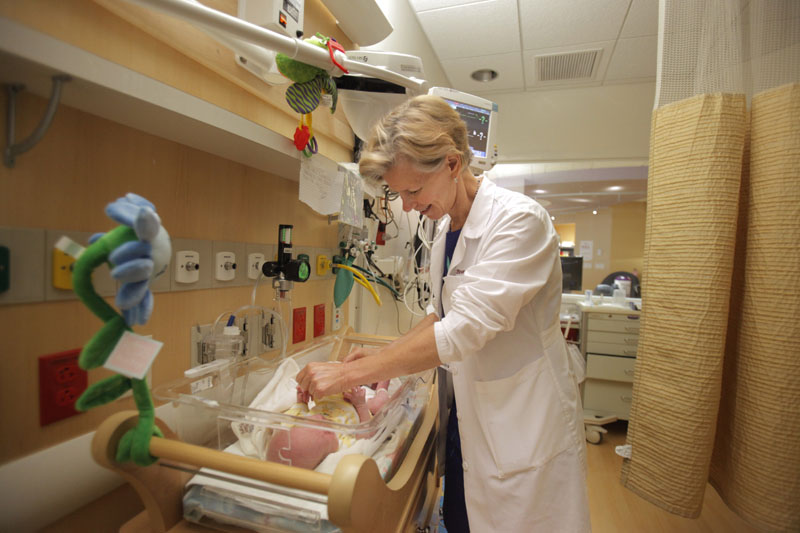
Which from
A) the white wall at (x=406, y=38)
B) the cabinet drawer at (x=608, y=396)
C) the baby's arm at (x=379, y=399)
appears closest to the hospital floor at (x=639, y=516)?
the cabinet drawer at (x=608, y=396)

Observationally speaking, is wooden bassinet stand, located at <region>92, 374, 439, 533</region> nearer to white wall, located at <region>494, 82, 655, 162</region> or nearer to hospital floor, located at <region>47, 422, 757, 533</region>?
→ hospital floor, located at <region>47, 422, 757, 533</region>

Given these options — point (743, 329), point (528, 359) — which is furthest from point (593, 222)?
point (528, 359)

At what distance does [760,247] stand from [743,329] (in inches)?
10.9

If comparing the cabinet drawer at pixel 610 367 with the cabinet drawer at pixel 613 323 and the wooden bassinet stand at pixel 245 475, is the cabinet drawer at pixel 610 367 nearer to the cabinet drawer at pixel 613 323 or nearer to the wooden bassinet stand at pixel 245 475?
the cabinet drawer at pixel 613 323

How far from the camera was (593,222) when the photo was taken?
4.18m

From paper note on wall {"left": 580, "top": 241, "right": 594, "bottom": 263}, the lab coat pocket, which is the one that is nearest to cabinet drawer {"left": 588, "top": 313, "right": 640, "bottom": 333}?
paper note on wall {"left": 580, "top": 241, "right": 594, "bottom": 263}

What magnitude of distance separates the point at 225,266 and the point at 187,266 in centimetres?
12

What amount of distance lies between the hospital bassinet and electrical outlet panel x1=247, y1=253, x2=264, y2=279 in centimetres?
26

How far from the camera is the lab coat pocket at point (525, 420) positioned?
934 millimetres

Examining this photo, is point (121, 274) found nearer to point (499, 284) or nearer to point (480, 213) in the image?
point (499, 284)

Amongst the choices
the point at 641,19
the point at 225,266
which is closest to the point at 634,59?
the point at 641,19

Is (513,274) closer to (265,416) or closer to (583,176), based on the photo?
(265,416)

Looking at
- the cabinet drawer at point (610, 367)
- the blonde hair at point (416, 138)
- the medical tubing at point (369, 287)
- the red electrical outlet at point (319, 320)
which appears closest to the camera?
the blonde hair at point (416, 138)

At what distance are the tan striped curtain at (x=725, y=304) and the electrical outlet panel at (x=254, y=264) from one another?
4.49ft
